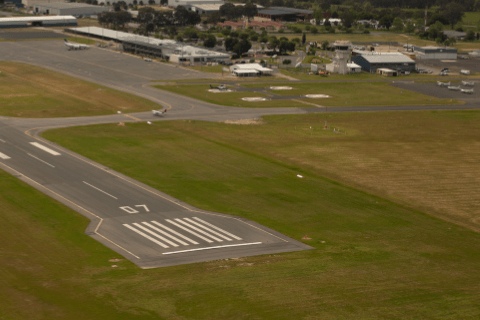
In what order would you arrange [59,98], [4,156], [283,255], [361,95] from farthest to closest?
[361,95], [59,98], [4,156], [283,255]

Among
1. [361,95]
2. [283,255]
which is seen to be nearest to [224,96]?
[361,95]

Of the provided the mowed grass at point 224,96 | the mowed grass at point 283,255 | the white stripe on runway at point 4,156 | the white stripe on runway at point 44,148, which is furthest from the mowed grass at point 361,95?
the white stripe on runway at point 4,156

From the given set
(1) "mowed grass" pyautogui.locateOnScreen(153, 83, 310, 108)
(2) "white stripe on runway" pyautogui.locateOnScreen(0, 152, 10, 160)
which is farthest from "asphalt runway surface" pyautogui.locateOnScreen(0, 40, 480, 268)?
(1) "mowed grass" pyautogui.locateOnScreen(153, 83, 310, 108)

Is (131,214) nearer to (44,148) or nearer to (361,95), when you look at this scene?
(44,148)

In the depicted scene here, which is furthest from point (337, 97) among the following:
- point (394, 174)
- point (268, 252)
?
point (268, 252)

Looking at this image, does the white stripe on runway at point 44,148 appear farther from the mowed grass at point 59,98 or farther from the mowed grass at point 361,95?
the mowed grass at point 361,95

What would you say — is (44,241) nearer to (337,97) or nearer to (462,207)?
(462,207)
